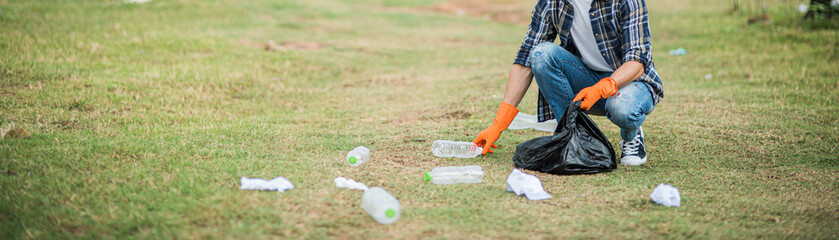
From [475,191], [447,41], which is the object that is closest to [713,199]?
[475,191]

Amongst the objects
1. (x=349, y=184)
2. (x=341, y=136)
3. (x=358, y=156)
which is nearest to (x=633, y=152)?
(x=358, y=156)

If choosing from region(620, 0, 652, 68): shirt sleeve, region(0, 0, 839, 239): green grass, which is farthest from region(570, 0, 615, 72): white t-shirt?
region(0, 0, 839, 239): green grass

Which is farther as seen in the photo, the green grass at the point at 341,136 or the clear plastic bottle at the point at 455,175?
the clear plastic bottle at the point at 455,175

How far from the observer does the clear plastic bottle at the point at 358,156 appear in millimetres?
3596

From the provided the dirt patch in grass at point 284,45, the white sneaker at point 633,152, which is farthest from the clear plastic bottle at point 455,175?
the dirt patch in grass at point 284,45

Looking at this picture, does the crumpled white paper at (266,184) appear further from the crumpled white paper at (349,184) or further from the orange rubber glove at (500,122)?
the orange rubber glove at (500,122)

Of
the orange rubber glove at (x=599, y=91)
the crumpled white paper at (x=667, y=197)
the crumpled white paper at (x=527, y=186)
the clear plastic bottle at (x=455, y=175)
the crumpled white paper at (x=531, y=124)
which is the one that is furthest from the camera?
the crumpled white paper at (x=531, y=124)

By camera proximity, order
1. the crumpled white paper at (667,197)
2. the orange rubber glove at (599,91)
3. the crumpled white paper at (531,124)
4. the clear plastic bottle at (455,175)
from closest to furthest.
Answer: the crumpled white paper at (667,197) < the clear plastic bottle at (455,175) < the orange rubber glove at (599,91) < the crumpled white paper at (531,124)

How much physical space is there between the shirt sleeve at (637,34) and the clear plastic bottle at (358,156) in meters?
1.75

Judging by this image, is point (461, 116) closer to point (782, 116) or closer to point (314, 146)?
point (314, 146)

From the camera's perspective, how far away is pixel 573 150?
3.54 meters

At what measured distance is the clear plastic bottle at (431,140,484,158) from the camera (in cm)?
396

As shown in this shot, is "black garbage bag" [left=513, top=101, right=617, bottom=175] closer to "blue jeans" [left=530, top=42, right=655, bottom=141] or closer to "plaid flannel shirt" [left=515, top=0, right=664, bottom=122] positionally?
"blue jeans" [left=530, top=42, right=655, bottom=141]

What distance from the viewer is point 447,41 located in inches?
446
